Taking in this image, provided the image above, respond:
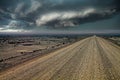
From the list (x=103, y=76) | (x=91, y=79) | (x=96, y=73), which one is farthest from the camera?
(x=96, y=73)

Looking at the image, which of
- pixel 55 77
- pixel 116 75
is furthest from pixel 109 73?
pixel 55 77

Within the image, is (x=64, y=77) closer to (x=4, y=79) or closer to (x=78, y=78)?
(x=78, y=78)

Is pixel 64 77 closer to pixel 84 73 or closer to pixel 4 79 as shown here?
pixel 84 73

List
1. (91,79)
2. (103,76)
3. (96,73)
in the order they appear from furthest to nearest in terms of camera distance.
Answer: (96,73)
(103,76)
(91,79)

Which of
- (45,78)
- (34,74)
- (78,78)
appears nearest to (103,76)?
(78,78)

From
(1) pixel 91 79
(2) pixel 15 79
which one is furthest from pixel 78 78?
(2) pixel 15 79

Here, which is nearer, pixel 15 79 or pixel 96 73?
pixel 15 79

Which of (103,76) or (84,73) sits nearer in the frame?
(103,76)

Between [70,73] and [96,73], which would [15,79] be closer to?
[70,73]
